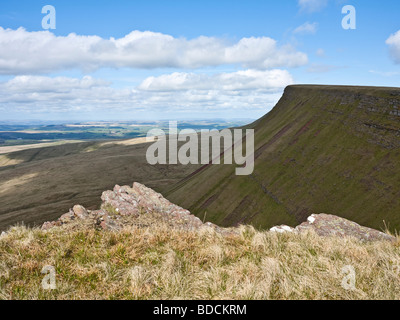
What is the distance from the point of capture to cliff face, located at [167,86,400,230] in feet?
120

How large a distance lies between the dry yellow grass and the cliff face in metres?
30.8

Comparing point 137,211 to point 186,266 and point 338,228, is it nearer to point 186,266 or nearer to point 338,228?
point 186,266

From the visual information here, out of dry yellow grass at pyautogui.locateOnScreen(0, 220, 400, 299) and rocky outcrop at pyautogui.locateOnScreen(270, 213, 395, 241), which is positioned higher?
dry yellow grass at pyautogui.locateOnScreen(0, 220, 400, 299)

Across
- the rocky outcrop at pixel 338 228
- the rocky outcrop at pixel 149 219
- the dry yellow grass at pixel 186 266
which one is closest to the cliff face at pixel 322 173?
the rocky outcrop at pixel 338 228

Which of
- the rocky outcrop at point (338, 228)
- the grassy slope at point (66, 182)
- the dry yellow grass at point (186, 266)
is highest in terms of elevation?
the dry yellow grass at point (186, 266)

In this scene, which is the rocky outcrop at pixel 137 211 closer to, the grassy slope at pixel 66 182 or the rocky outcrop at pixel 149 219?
the rocky outcrop at pixel 149 219

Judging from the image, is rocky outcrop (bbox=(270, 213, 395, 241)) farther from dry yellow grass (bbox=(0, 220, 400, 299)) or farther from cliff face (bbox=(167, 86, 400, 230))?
dry yellow grass (bbox=(0, 220, 400, 299))

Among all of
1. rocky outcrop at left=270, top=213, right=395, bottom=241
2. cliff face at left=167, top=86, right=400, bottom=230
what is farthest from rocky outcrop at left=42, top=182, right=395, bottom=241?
cliff face at left=167, top=86, right=400, bottom=230

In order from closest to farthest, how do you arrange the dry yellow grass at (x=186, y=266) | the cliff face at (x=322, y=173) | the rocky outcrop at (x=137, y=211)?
the dry yellow grass at (x=186, y=266), the rocky outcrop at (x=137, y=211), the cliff face at (x=322, y=173)

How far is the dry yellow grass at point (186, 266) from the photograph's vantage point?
583cm

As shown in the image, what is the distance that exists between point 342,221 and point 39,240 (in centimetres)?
2512

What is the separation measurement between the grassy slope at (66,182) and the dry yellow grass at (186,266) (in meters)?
65.7
